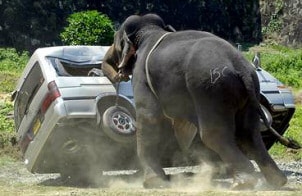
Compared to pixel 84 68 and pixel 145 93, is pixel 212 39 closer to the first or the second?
pixel 145 93

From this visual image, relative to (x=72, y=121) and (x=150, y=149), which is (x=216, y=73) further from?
(x=72, y=121)

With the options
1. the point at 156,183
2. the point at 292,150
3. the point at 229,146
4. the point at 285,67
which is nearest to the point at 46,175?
the point at 156,183

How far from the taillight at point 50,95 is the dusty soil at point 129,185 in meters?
0.89

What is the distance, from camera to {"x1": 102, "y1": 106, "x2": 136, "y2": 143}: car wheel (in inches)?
394

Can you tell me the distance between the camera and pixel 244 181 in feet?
28.1

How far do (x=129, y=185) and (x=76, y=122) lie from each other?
36.1 inches

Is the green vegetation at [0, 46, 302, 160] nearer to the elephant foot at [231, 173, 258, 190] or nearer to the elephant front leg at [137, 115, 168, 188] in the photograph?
the elephant front leg at [137, 115, 168, 188]

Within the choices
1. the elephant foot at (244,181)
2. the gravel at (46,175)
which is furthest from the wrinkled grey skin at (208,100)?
the gravel at (46,175)

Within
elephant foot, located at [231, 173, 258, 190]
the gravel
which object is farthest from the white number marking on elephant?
the gravel

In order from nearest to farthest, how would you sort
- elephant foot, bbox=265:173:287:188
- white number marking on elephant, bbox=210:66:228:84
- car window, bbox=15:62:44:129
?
1. white number marking on elephant, bbox=210:66:228:84
2. elephant foot, bbox=265:173:287:188
3. car window, bbox=15:62:44:129

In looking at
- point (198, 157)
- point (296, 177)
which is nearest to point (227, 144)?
point (198, 157)

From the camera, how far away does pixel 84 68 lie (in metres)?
11.1

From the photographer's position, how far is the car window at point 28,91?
35.3 ft

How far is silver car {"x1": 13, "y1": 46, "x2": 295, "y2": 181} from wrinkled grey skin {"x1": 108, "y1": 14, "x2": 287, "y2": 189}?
702mm
